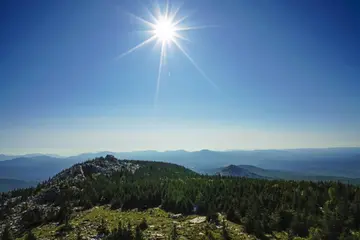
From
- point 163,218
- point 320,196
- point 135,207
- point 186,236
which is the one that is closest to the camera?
point 186,236

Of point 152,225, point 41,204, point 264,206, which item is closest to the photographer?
point 152,225

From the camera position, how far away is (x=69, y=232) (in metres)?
30.2

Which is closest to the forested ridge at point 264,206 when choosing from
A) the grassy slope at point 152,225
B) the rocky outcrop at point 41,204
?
the rocky outcrop at point 41,204

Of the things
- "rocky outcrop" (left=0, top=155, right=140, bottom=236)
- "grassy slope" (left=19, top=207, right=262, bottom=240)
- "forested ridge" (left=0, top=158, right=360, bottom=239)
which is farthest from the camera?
"rocky outcrop" (left=0, top=155, right=140, bottom=236)

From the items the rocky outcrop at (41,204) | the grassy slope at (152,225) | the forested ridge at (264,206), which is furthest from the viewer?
the rocky outcrop at (41,204)

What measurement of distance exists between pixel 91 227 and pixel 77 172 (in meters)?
65.6

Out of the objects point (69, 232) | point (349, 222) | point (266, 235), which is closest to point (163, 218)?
point (69, 232)

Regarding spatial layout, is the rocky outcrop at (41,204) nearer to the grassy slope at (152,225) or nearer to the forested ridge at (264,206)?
the forested ridge at (264,206)

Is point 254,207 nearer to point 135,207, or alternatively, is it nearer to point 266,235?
point 266,235

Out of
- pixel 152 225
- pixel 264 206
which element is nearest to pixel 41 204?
pixel 152 225

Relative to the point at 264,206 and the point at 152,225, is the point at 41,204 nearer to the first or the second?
the point at 152,225

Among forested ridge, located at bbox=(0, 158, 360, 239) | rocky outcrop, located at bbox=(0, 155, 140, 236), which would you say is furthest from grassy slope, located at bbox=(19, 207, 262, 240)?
rocky outcrop, located at bbox=(0, 155, 140, 236)

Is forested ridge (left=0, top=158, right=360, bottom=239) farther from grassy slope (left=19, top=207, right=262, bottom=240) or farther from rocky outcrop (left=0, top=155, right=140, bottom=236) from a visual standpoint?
grassy slope (left=19, top=207, right=262, bottom=240)

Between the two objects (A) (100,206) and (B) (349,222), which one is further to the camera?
(A) (100,206)
